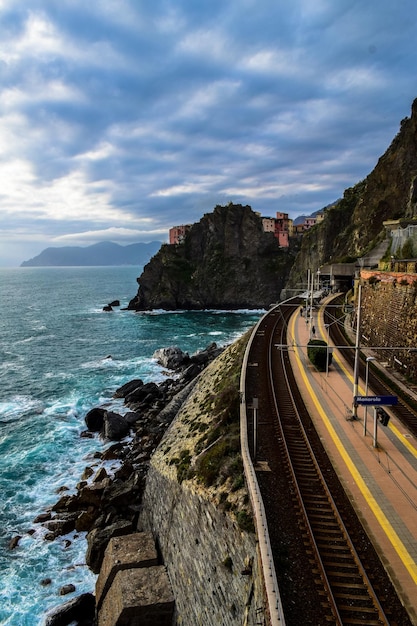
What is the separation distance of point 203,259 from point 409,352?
108709 mm

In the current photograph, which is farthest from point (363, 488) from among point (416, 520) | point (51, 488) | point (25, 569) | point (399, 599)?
point (51, 488)

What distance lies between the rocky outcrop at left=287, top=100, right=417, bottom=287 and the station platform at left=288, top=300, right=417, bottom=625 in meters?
47.6

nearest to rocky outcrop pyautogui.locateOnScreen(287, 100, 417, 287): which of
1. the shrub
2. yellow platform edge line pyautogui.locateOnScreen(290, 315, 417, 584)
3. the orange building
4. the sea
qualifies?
the sea

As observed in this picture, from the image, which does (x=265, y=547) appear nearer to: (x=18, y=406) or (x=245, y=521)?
(x=245, y=521)

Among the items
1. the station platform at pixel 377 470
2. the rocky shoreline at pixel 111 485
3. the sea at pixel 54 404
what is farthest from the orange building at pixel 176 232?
the station platform at pixel 377 470

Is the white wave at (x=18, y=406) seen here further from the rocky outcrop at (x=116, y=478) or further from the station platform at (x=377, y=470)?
the station platform at (x=377, y=470)

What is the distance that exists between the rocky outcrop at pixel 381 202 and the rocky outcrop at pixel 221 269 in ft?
80.0

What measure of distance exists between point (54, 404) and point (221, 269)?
9087 centimetres

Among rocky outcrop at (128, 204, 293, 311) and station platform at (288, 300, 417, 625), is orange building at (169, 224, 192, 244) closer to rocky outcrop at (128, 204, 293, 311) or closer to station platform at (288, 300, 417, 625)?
rocky outcrop at (128, 204, 293, 311)

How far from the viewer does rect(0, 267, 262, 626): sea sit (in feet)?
66.6

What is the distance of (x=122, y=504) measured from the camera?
23688 mm

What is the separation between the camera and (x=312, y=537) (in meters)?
12.3

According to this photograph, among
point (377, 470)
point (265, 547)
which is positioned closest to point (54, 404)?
point (377, 470)

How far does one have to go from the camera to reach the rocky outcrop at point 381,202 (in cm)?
7294
